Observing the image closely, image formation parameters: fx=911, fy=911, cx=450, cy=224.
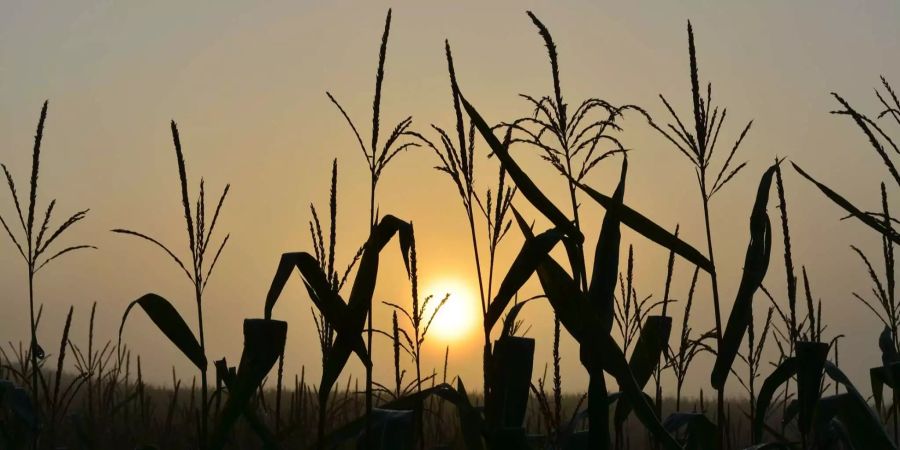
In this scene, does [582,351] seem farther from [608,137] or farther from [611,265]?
[608,137]

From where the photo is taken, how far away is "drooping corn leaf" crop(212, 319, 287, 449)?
9.23 feet

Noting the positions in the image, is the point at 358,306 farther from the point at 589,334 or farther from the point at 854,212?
the point at 854,212

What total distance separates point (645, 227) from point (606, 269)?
0.18 metres

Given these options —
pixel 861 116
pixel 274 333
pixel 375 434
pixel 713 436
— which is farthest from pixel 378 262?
pixel 713 436

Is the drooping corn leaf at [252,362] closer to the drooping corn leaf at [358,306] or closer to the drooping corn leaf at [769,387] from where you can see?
the drooping corn leaf at [358,306]

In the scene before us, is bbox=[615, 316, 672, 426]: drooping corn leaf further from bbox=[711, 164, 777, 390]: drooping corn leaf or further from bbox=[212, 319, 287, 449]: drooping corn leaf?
bbox=[212, 319, 287, 449]: drooping corn leaf

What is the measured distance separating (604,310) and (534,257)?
0.26m

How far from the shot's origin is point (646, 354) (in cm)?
345

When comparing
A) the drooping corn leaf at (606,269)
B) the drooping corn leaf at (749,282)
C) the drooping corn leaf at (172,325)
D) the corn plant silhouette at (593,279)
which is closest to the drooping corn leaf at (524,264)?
the corn plant silhouette at (593,279)

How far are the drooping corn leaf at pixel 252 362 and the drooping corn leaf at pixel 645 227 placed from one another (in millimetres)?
1084

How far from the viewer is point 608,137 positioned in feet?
9.80

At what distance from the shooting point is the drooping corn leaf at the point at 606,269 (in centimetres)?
260

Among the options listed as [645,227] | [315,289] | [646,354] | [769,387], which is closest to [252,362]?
[315,289]

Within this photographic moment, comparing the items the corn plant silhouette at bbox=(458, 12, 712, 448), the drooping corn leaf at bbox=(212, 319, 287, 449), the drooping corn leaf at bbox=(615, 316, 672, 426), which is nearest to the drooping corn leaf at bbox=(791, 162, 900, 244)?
the corn plant silhouette at bbox=(458, 12, 712, 448)
